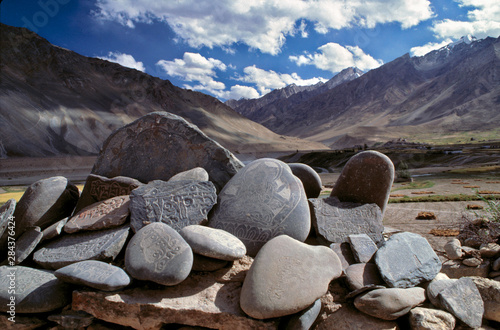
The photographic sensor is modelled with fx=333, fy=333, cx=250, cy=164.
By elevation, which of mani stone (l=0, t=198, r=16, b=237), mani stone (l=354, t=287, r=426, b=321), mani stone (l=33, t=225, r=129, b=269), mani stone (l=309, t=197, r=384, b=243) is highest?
mani stone (l=0, t=198, r=16, b=237)

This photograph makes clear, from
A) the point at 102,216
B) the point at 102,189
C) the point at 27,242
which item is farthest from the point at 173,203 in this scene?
the point at 27,242

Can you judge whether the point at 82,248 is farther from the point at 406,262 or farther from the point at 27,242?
the point at 406,262

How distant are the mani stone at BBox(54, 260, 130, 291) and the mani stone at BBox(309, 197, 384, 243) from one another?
258cm

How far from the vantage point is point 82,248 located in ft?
12.2

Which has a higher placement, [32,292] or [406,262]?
[32,292]

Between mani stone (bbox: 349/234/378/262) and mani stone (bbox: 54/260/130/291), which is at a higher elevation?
mani stone (bbox: 54/260/130/291)

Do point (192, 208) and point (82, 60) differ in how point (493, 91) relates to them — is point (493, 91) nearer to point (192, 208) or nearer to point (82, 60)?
point (82, 60)

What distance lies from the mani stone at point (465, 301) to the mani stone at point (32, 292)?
3755 millimetres

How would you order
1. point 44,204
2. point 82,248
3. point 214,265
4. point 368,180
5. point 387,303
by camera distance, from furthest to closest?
point 368,180, point 44,204, point 82,248, point 214,265, point 387,303

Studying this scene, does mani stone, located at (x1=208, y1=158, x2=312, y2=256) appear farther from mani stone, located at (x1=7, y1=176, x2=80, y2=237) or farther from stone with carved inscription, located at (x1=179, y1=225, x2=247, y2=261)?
mani stone, located at (x1=7, y1=176, x2=80, y2=237)

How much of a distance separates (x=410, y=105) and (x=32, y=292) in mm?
128994

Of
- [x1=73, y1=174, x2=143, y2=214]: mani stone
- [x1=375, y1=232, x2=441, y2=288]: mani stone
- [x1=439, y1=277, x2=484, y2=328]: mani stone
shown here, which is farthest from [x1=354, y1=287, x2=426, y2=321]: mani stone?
[x1=73, y1=174, x2=143, y2=214]: mani stone

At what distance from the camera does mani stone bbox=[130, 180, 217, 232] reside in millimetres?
3938

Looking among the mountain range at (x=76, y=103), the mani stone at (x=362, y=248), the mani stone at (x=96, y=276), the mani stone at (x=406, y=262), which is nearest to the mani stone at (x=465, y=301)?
the mani stone at (x=406, y=262)
